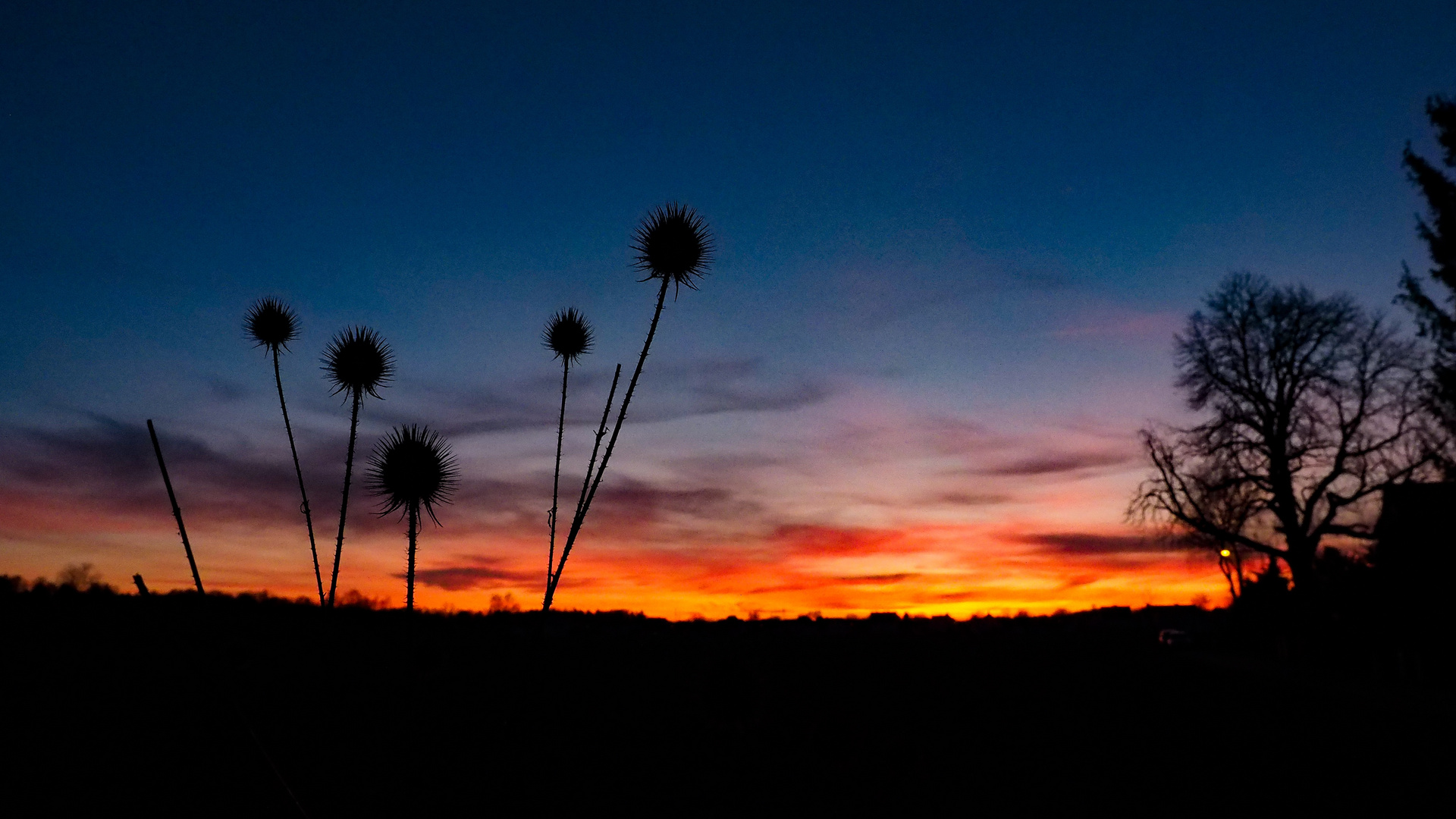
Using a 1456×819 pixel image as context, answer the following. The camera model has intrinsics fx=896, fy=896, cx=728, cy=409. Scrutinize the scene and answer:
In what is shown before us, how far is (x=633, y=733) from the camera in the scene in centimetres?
1400

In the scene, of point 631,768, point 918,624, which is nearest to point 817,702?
point 631,768

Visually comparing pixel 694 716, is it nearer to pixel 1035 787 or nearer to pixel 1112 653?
pixel 1035 787

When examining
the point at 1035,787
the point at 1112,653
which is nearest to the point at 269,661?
the point at 1035,787

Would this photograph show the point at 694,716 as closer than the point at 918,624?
Yes

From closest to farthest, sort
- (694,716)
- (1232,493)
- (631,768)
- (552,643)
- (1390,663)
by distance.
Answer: (631,768), (694,716), (1390,663), (552,643), (1232,493)

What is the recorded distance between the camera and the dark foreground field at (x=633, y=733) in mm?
10430

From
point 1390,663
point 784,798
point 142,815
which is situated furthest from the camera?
point 1390,663

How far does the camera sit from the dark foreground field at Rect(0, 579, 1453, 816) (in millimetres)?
10430

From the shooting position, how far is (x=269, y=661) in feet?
65.4

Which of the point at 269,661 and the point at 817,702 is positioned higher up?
the point at 269,661

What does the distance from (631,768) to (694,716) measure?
3333mm

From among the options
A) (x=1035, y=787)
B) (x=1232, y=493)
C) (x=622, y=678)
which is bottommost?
(x=1035, y=787)

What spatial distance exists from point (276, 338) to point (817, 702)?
13073mm

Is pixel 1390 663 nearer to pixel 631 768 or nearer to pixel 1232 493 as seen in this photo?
pixel 1232 493
